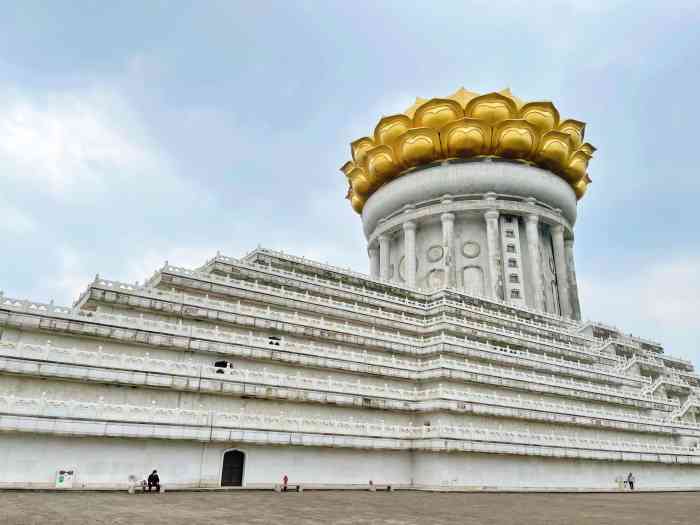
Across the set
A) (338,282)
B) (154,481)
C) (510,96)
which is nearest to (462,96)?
(510,96)

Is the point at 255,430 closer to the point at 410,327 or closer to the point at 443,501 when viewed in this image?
the point at 443,501

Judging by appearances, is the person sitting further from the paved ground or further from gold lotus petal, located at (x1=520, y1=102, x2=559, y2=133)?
gold lotus petal, located at (x1=520, y1=102, x2=559, y2=133)

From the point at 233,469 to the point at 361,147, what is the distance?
40329 mm

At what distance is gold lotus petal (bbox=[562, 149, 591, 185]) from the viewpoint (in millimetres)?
53000

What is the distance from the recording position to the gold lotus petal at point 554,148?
5062cm

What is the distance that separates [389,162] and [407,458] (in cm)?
3307

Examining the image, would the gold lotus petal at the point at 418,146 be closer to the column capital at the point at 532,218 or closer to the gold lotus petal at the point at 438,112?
the gold lotus petal at the point at 438,112

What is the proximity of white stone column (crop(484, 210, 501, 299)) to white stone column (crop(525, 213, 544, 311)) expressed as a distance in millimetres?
3266

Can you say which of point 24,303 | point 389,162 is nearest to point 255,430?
point 24,303

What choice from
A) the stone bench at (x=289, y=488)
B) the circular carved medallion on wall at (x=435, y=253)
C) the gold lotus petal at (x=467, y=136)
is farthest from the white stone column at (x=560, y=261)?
the stone bench at (x=289, y=488)

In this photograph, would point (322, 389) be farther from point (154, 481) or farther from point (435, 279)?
point (435, 279)

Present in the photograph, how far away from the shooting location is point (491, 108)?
48844 millimetres

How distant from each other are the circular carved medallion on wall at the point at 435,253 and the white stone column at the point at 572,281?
1343 cm

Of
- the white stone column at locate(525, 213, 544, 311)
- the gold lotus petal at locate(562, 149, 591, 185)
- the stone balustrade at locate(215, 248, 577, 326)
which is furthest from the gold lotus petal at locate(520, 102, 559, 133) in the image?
the stone balustrade at locate(215, 248, 577, 326)
